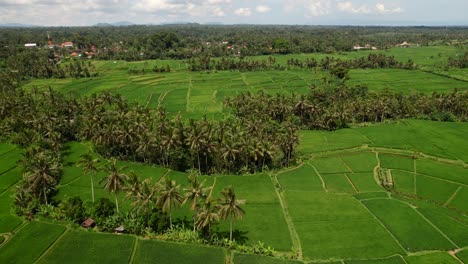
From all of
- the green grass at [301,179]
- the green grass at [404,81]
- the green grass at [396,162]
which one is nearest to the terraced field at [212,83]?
the green grass at [404,81]

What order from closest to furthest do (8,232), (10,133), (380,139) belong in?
(8,232)
(10,133)
(380,139)

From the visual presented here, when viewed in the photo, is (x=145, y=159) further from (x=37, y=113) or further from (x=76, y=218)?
(x=37, y=113)

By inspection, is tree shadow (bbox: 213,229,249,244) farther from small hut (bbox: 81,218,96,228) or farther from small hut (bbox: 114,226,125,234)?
small hut (bbox: 81,218,96,228)

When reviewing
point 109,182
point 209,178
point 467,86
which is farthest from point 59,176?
point 467,86

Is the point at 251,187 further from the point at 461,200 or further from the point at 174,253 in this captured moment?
the point at 461,200

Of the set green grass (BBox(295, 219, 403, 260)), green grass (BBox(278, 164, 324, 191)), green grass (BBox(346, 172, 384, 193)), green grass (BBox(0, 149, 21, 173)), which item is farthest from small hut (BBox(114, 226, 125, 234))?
green grass (BBox(346, 172, 384, 193))

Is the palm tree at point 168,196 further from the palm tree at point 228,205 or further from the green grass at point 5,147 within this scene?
the green grass at point 5,147
